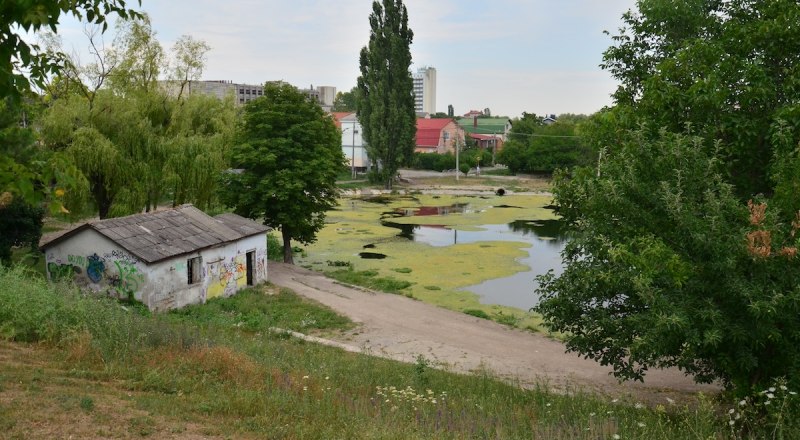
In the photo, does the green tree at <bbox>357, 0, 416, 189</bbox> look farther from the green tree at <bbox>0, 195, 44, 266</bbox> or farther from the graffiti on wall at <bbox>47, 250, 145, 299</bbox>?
the graffiti on wall at <bbox>47, 250, 145, 299</bbox>

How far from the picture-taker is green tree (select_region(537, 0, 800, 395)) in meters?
8.85

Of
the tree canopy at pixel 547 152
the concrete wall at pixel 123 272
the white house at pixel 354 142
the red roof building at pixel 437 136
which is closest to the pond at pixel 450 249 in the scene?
the concrete wall at pixel 123 272

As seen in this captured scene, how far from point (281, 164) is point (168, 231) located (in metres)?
7.25

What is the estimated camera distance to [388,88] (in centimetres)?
6078

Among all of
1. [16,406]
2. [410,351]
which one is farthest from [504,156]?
[16,406]

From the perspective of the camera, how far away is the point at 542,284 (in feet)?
39.9

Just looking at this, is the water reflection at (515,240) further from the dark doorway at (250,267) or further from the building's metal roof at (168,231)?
the building's metal roof at (168,231)

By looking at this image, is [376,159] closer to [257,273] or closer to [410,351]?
[257,273]

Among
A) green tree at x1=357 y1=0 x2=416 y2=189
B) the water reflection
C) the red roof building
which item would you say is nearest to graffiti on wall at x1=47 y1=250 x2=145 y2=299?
the water reflection

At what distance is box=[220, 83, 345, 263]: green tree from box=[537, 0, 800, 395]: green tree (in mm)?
14579

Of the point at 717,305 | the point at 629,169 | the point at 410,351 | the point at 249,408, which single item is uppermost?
the point at 629,169

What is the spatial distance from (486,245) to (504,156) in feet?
159

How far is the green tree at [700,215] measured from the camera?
29.0 feet

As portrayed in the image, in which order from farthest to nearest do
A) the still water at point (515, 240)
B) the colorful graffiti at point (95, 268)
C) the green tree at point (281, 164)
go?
the green tree at point (281, 164) → the still water at point (515, 240) → the colorful graffiti at point (95, 268)
